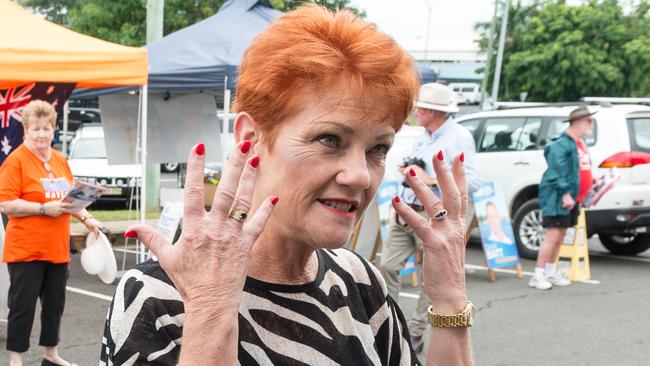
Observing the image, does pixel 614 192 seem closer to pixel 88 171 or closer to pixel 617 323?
pixel 617 323

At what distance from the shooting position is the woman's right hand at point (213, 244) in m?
1.35

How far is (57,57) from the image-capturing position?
22.0 ft

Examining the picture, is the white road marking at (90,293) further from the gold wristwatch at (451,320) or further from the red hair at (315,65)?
the red hair at (315,65)

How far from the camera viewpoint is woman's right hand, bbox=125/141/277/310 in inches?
53.0

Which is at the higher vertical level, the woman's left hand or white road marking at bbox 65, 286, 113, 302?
the woman's left hand

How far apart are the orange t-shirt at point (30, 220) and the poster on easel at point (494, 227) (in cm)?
513

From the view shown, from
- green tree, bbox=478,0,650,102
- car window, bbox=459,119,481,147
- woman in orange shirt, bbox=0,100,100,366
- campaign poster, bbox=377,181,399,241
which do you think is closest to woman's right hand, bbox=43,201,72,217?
woman in orange shirt, bbox=0,100,100,366

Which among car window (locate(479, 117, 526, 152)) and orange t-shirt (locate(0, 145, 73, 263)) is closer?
orange t-shirt (locate(0, 145, 73, 263))

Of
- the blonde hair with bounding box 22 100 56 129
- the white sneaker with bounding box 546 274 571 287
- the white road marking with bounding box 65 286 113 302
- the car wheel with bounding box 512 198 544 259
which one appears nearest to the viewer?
the blonde hair with bounding box 22 100 56 129

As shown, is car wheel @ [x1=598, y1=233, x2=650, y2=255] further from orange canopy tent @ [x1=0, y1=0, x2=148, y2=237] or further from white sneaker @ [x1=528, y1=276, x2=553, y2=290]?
orange canopy tent @ [x1=0, y1=0, x2=148, y2=237]

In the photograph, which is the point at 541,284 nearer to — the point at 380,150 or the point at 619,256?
the point at 619,256

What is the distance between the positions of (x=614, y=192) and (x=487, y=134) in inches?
80.6

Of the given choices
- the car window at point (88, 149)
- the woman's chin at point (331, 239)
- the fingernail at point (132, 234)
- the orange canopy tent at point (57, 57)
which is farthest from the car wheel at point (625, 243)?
the fingernail at point (132, 234)

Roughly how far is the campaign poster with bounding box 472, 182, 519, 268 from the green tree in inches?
1098
